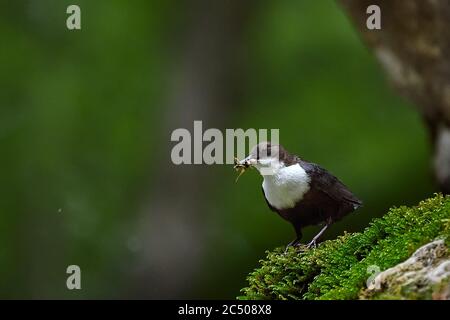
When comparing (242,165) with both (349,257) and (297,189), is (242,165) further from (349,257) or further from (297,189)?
(349,257)

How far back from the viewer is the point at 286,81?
15.5 m

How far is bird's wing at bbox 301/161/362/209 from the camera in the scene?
4625mm

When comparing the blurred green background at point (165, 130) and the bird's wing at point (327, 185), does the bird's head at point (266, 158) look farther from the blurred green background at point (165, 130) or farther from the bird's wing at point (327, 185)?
the blurred green background at point (165, 130)

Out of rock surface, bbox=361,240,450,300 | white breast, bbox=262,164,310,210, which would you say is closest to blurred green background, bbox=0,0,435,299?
white breast, bbox=262,164,310,210

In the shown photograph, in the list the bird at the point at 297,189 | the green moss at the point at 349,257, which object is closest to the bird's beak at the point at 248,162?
the bird at the point at 297,189

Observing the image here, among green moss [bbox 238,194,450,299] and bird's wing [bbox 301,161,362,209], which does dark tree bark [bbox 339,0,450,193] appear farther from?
green moss [bbox 238,194,450,299]

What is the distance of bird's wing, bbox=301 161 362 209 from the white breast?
0.15ft

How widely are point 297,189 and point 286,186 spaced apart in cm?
8

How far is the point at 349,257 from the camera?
454cm

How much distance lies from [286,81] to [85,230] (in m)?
3.96

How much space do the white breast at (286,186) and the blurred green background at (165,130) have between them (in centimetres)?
890

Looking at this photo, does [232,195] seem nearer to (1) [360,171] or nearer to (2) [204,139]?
(1) [360,171]

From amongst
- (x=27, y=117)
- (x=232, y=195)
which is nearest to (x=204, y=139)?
(x=232, y=195)

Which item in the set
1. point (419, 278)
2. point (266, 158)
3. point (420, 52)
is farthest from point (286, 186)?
point (420, 52)
